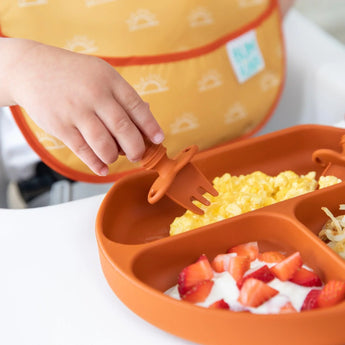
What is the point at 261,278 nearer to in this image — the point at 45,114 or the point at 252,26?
the point at 45,114

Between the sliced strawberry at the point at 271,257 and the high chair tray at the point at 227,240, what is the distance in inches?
1.1

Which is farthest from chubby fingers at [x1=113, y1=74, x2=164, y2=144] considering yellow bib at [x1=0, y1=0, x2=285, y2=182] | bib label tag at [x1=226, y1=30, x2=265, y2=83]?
bib label tag at [x1=226, y1=30, x2=265, y2=83]

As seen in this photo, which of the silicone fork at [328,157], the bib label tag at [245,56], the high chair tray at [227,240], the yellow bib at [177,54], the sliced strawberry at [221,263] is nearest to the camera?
the high chair tray at [227,240]

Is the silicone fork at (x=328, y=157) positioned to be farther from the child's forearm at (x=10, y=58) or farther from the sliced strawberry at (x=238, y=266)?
the child's forearm at (x=10, y=58)

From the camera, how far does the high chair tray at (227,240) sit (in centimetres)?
61

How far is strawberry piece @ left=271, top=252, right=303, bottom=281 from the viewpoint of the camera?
694mm

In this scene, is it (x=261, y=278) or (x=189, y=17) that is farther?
(x=189, y=17)

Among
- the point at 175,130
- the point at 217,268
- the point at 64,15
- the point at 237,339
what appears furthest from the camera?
the point at 175,130

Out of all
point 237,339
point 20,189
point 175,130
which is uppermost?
point 237,339

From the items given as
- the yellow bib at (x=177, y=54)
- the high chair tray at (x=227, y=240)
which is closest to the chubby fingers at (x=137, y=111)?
the high chair tray at (x=227, y=240)

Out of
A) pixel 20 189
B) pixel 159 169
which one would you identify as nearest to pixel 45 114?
pixel 159 169

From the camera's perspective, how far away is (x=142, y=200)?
0.88 m

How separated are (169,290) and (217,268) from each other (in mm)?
67

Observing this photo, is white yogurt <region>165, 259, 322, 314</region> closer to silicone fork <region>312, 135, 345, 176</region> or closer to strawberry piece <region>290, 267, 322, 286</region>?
strawberry piece <region>290, 267, 322, 286</region>
